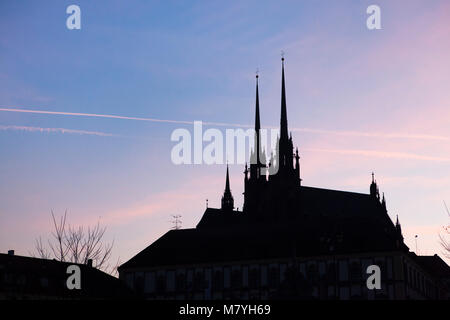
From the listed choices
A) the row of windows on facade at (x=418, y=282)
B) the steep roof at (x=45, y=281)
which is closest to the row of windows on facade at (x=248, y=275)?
the row of windows on facade at (x=418, y=282)

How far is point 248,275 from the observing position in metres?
105

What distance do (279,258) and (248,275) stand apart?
4692 mm

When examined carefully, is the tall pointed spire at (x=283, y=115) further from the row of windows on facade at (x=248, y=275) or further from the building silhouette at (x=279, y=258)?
the row of windows on facade at (x=248, y=275)

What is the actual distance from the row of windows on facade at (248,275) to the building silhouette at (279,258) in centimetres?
12

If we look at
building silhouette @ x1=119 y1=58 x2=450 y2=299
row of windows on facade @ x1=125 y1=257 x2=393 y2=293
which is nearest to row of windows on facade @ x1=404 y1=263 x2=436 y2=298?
building silhouette @ x1=119 y1=58 x2=450 y2=299

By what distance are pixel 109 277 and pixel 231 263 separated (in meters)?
20.3

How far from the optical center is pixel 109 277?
301 feet

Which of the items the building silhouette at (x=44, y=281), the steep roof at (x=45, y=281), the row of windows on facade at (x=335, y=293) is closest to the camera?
the building silhouette at (x=44, y=281)

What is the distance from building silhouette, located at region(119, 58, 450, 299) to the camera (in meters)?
97.1

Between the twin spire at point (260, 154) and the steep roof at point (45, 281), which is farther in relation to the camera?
the twin spire at point (260, 154)

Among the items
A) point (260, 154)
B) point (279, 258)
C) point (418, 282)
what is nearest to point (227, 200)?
point (260, 154)

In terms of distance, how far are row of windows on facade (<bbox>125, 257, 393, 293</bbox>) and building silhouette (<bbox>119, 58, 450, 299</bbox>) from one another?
0.38 ft

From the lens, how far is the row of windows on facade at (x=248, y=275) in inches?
3836

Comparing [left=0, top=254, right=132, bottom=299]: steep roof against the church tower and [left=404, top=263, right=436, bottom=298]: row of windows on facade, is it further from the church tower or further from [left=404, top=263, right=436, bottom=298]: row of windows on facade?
the church tower
